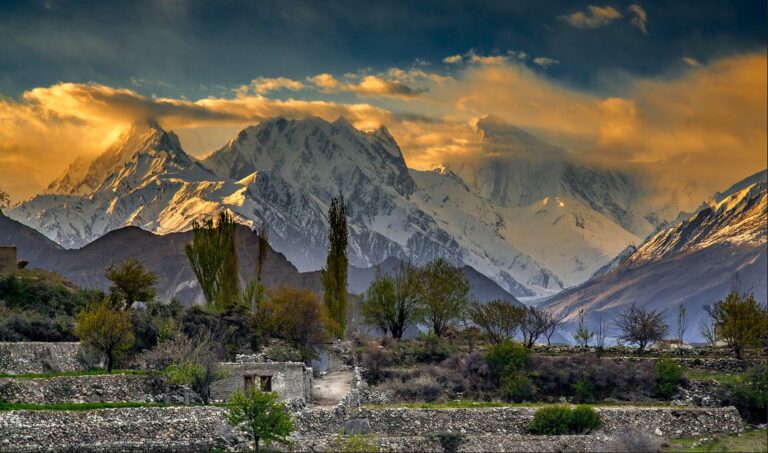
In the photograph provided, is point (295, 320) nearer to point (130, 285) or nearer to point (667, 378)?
point (130, 285)

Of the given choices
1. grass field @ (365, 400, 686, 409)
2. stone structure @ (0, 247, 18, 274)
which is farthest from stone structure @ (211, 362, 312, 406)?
stone structure @ (0, 247, 18, 274)

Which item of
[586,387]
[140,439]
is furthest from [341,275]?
[140,439]

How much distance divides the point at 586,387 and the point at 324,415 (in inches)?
790

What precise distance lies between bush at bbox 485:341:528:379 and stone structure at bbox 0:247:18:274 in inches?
1396

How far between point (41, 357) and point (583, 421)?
28670 millimetres

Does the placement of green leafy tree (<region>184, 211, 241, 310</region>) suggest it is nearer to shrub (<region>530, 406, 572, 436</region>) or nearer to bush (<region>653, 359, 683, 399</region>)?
bush (<region>653, 359, 683, 399</region>)

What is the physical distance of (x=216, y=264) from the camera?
79688 millimetres

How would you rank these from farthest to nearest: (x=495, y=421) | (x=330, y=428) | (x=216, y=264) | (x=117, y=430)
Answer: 1. (x=216, y=264)
2. (x=495, y=421)
3. (x=330, y=428)
4. (x=117, y=430)

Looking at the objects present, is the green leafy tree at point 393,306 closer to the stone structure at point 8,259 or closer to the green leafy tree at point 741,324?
the green leafy tree at point 741,324

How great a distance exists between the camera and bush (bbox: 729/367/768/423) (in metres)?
58.0

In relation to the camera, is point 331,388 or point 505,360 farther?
point 505,360

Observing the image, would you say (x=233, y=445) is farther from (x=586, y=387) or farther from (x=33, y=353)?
(x=586, y=387)

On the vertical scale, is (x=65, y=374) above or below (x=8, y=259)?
below

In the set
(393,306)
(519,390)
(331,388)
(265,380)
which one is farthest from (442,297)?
(265,380)
